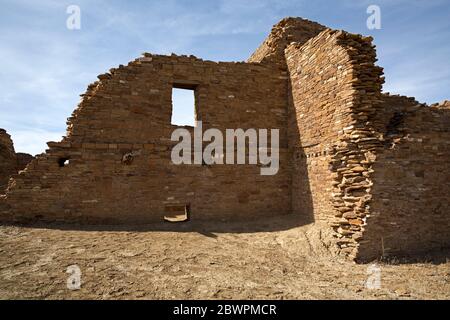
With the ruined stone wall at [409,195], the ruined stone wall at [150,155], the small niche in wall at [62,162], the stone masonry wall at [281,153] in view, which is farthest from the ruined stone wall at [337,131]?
the small niche in wall at [62,162]

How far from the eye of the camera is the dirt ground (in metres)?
4.48

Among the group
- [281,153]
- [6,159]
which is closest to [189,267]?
[281,153]

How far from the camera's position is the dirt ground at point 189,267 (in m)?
4.48

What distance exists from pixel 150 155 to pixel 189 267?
4.24 m

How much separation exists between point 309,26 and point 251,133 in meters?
5.02

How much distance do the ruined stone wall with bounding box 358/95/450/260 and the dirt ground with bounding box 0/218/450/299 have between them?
0.46 meters

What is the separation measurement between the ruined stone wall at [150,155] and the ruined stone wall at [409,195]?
3789 mm

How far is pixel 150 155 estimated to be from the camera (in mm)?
8773

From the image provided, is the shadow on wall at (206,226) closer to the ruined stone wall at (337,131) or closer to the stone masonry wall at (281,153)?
the stone masonry wall at (281,153)
